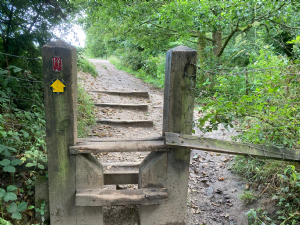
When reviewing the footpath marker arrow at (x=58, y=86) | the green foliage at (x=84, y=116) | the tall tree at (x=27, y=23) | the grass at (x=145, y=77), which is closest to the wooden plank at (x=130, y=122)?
the green foliage at (x=84, y=116)

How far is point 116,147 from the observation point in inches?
85.5

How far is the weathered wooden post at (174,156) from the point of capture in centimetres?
215

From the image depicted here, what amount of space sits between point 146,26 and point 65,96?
20.1 ft

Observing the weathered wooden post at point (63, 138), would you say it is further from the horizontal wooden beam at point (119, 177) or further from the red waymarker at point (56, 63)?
the horizontal wooden beam at point (119, 177)

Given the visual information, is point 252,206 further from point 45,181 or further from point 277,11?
point 277,11

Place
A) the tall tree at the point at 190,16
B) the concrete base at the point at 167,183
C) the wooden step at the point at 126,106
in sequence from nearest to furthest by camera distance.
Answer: the concrete base at the point at 167,183 < the tall tree at the point at 190,16 < the wooden step at the point at 126,106

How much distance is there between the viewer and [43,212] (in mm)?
2279

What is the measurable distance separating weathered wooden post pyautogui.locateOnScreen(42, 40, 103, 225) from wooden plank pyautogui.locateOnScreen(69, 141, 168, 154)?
3.9 inches

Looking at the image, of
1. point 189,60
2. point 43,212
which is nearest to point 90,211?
Answer: point 43,212

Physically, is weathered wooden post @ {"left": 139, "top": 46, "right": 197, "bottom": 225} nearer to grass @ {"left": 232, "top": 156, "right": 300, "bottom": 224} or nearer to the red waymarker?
grass @ {"left": 232, "top": 156, "right": 300, "bottom": 224}

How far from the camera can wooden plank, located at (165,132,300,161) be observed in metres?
2.08

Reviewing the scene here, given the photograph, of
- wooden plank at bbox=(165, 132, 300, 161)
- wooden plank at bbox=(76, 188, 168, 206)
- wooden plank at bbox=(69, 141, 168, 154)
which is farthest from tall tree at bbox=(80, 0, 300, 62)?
wooden plank at bbox=(76, 188, 168, 206)

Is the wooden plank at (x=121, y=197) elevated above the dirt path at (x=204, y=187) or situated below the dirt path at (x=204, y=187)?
above

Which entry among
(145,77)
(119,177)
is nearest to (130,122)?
(119,177)
